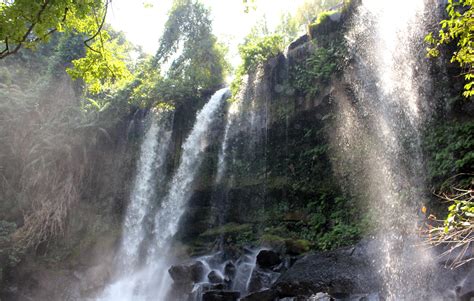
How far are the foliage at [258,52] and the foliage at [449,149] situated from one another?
686 centimetres

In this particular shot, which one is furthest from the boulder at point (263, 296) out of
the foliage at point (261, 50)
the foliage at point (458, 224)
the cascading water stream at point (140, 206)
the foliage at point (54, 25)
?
the foliage at point (261, 50)

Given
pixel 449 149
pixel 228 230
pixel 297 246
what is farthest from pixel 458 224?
pixel 228 230

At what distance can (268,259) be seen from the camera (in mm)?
8969

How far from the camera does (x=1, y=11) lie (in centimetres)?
441

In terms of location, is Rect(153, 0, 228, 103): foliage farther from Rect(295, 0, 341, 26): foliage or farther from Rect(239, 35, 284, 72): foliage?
Rect(295, 0, 341, 26): foliage

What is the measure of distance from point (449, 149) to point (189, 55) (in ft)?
47.6

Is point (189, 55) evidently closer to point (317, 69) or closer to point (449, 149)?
point (317, 69)

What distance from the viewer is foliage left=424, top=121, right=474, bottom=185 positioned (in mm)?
7660

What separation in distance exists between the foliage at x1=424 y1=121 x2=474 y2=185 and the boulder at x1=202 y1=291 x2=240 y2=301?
506cm

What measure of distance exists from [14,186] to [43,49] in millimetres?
11592

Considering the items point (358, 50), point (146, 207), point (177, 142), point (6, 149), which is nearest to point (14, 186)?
point (6, 149)

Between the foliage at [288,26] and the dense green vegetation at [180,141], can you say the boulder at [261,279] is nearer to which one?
the dense green vegetation at [180,141]

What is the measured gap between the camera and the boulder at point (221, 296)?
8188 millimetres

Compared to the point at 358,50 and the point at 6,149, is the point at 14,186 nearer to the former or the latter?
the point at 6,149
